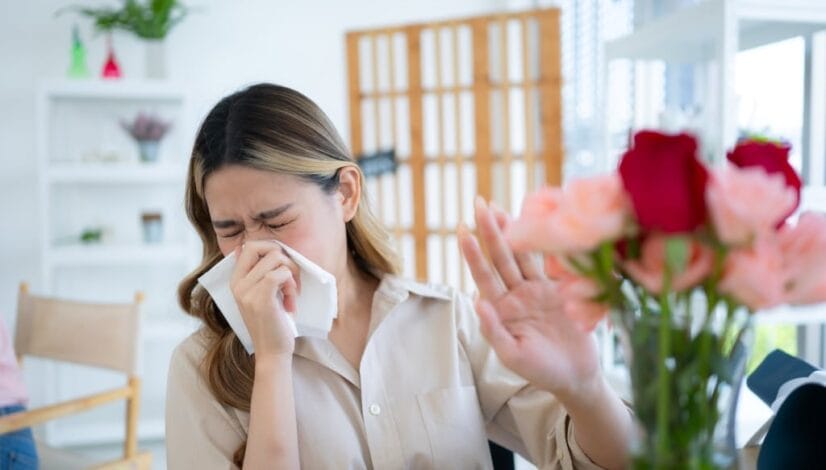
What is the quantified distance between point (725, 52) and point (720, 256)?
122cm

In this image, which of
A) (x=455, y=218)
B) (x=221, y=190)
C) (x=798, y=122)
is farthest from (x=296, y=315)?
(x=455, y=218)

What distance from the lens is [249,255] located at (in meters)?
1.02

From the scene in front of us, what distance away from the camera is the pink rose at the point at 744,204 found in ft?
1.35

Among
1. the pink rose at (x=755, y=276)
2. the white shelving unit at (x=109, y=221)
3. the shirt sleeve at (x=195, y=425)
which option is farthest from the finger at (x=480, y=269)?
the white shelving unit at (x=109, y=221)

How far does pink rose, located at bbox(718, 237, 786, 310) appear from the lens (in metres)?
0.42

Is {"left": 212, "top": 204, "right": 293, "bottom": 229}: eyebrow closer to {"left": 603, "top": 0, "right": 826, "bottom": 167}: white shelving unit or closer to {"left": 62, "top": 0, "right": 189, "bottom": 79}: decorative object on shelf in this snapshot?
{"left": 603, "top": 0, "right": 826, "bottom": 167}: white shelving unit

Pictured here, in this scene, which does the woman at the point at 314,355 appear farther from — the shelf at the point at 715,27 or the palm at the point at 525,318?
the shelf at the point at 715,27

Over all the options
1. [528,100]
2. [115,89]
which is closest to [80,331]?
[115,89]

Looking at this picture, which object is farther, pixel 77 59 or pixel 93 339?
pixel 77 59

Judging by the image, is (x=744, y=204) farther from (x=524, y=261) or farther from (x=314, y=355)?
(x=314, y=355)

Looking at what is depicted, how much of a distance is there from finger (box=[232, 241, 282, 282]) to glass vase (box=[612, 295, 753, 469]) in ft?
2.22

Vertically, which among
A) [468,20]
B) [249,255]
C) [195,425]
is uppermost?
[468,20]

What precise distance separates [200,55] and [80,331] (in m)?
1.88

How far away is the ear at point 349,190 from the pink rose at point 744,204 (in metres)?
0.83
